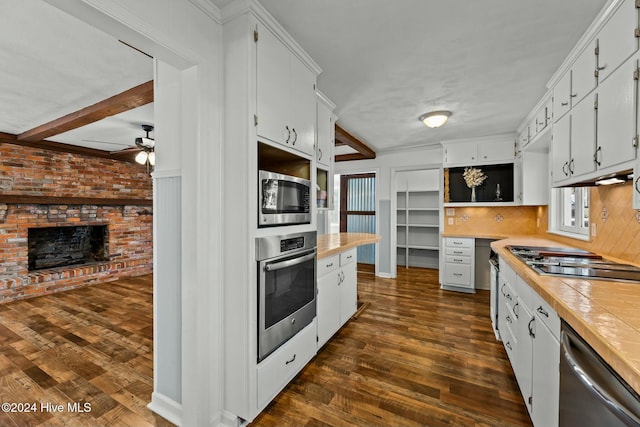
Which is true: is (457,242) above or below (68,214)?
below

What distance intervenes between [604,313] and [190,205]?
1886 millimetres

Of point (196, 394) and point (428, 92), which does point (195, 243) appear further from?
point (428, 92)

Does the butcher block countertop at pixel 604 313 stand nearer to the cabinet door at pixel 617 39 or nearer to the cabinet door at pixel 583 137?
the cabinet door at pixel 583 137

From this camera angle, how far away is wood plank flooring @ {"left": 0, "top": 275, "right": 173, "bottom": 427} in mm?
1782

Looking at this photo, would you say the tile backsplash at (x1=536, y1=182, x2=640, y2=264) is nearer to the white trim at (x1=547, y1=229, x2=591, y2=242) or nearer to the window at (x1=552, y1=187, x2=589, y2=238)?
the white trim at (x1=547, y1=229, x2=591, y2=242)

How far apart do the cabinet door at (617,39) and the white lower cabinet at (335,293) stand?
222cm

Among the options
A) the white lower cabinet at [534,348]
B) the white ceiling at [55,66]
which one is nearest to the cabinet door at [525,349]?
the white lower cabinet at [534,348]

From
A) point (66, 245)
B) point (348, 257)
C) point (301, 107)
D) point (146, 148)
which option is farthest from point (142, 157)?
point (348, 257)

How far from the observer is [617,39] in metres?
1.49

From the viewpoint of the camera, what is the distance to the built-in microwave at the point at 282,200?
5.51 ft

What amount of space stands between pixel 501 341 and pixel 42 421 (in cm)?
358

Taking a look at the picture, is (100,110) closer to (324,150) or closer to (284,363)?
(324,150)

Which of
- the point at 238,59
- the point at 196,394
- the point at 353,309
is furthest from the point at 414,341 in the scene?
the point at 238,59

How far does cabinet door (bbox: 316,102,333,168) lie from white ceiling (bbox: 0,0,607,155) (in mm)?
187
